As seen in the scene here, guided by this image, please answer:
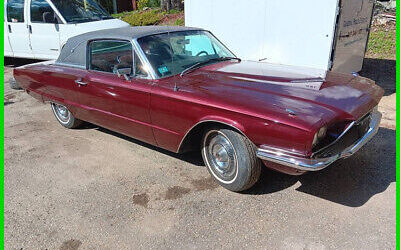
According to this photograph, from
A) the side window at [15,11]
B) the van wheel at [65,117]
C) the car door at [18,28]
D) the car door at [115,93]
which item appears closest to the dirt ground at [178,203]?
the car door at [115,93]

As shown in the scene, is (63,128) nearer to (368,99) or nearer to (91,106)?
(91,106)

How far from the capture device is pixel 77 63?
457 centimetres

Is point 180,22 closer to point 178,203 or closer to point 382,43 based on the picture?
point 382,43

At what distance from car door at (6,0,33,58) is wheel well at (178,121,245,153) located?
6.47 metres

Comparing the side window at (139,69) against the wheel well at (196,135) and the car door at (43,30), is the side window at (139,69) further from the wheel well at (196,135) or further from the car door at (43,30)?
the car door at (43,30)

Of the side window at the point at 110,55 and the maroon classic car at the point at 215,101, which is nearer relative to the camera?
the maroon classic car at the point at 215,101

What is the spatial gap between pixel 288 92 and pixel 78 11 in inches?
244

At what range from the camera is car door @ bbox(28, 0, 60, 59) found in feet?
24.4

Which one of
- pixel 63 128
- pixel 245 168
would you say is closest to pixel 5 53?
pixel 63 128

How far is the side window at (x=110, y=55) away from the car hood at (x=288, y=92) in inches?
30.9

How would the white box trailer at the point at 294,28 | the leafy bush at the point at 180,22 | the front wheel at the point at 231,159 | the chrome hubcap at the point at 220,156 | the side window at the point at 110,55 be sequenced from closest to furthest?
the front wheel at the point at 231,159, the chrome hubcap at the point at 220,156, the side window at the point at 110,55, the white box trailer at the point at 294,28, the leafy bush at the point at 180,22

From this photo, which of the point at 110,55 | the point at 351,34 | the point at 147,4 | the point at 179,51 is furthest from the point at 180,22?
the point at 179,51

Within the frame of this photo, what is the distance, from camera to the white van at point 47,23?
735 cm

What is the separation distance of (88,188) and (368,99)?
3.00 meters
